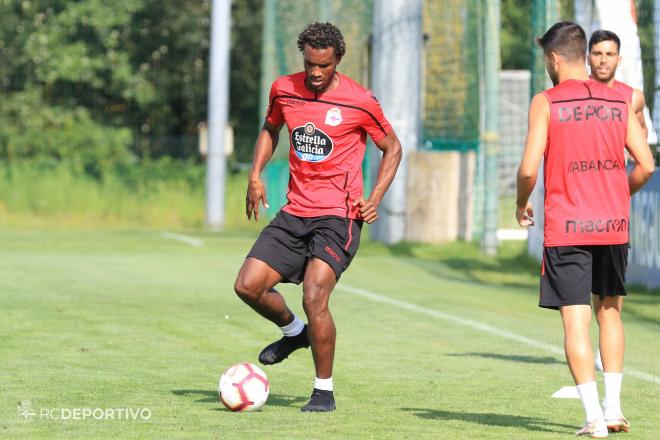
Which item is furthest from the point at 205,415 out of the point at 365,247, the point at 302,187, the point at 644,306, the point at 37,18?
the point at 37,18

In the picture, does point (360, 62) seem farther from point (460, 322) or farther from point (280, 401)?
point (280, 401)

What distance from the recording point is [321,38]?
8219mm

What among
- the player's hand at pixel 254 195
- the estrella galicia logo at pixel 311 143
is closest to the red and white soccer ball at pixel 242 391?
the player's hand at pixel 254 195

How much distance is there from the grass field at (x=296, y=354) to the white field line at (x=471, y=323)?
19 millimetres

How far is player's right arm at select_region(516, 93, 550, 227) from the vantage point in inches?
287

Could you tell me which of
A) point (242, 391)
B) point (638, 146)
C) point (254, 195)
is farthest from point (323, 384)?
point (638, 146)

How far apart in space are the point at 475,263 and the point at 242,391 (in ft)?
44.5

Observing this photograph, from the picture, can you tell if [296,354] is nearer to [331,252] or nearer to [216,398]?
[216,398]

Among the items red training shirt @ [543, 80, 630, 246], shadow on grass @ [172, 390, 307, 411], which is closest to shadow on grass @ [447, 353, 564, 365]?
shadow on grass @ [172, 390, 307, 411]

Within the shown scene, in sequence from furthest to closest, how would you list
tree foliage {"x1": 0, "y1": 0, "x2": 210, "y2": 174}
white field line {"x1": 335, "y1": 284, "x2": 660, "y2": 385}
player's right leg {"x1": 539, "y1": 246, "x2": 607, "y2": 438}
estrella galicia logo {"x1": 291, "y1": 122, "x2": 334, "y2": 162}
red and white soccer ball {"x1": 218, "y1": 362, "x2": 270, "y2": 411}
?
1. tree foliage {"x1": 0, "y1": 0, "x2": 210, "y2": 174}
2. white field line {"x1": 335, "y1": 284, "x2": 660, "y2": 385}
3. estrella galicia logo {"x1": 291, "y1": 122, "x2": 334, "y2": 162}
4. red and white soccer ball {"x1": 218, "y1": 362, "x2": 270, "y2": 411}
5. player's right leg {"x1": 539, "y1": 246, "x2": 607, "y2": 438}

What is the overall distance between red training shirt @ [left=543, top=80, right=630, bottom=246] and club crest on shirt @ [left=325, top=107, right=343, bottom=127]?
138 cm

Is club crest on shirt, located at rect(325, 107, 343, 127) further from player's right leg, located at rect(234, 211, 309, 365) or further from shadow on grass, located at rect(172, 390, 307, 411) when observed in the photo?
shadow on grass, located at rect(172, 390, 307, 411)

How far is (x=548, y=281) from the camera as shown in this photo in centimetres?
748

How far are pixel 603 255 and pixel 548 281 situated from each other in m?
0.31
